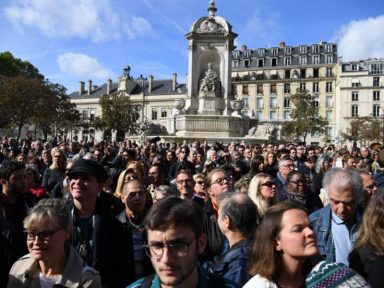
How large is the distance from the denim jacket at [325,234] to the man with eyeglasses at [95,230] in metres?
→ 1.96

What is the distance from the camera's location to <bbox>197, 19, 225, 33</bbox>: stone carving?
31.7m

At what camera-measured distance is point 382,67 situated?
82562mm

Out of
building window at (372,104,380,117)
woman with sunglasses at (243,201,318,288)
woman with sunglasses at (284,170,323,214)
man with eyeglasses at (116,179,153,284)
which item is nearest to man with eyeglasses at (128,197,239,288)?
woman with sunglasses at (243,201,318,288)

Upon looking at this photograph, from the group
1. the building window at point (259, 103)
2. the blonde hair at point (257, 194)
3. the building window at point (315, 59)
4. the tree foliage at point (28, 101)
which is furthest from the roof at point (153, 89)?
the blonde hair at point (257, 194)

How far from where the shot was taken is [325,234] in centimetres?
431

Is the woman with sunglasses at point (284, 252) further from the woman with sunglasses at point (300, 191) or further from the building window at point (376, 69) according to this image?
the building window at point (376, 69)

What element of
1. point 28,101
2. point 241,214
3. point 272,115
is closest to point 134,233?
point 241,214

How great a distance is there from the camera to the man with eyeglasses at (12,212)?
389 cm

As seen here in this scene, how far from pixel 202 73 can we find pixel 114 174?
76.4ft

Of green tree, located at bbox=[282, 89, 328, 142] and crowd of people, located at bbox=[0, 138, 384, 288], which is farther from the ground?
green tree, located at bbox=[282, 89, 328, 142]

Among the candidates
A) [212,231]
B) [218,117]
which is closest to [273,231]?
[212,231]

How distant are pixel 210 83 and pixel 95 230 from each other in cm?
2815

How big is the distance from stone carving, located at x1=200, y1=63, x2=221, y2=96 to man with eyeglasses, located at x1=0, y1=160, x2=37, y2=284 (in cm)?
2625

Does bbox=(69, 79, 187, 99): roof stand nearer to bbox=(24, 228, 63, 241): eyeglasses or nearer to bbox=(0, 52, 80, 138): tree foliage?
bbox=(0, 52, 80, 138): tree foliage
